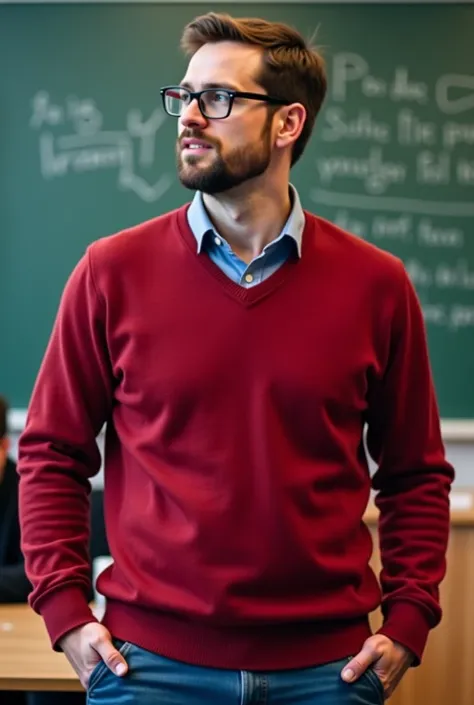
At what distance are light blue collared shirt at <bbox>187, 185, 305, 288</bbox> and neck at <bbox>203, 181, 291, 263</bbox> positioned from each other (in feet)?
0.07

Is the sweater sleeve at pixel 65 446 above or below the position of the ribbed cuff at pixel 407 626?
above

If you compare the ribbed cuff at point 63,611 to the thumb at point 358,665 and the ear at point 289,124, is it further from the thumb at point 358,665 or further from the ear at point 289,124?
the ear at point 289,124

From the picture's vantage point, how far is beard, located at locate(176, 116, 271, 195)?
1366 mm

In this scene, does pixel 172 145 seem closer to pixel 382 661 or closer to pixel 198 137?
pixel 198 137

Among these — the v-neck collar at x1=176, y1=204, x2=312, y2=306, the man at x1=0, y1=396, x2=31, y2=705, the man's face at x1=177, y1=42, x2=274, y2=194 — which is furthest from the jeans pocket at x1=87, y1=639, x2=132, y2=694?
the man at x1=0, y1=396, x2=31, y2=705

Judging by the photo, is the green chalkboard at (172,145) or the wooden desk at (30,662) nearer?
the wooden desk at (30,662)

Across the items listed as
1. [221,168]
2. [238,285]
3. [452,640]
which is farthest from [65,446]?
[452,640]

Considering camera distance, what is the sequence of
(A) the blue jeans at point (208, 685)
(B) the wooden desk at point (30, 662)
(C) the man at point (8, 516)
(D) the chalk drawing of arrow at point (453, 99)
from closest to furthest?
(A) the blue jeans at point (208, 685) → (B) the wooden desk at point (30, 662) → (C) the man at point (8, 516) → (D) the chalk drawing of arrow at point (453, 99)

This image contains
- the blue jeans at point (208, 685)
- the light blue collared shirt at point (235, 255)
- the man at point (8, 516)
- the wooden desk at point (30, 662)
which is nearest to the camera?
the blue jeans at point (208, 685)

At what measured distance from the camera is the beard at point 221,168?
137 centimetres

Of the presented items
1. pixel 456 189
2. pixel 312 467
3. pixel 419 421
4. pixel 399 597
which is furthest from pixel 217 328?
pixel 456 189

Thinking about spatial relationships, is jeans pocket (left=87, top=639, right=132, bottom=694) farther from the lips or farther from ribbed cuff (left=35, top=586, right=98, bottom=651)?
the lips

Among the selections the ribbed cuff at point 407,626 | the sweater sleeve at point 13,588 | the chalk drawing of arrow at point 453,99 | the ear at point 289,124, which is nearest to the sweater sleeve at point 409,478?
the ribbed cuff at point 407,626

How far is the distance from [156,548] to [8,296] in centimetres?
207
